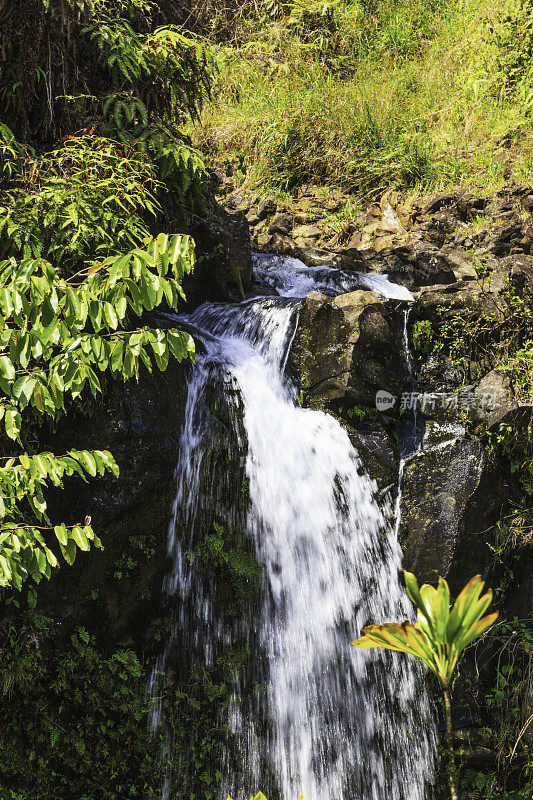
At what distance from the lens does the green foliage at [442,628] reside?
1.51 m

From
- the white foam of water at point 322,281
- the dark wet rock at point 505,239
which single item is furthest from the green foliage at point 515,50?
the white foam of water at point 322,281

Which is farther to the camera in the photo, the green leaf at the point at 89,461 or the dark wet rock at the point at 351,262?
the dark wet rock at the point at 351,262

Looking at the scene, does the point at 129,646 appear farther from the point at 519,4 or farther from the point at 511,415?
the point at 519,4

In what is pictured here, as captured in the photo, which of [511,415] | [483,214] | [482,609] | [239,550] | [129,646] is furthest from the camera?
[483,214]

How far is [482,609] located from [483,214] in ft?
23.7

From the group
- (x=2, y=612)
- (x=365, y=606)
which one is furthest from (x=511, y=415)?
(x=2, y=612)

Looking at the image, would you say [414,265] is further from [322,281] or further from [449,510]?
[449,510]

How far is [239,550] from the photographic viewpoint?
13.3 feet

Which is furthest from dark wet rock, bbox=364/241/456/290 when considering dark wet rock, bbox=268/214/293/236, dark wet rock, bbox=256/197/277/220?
dark wet rock, bbox=256/197/277/220

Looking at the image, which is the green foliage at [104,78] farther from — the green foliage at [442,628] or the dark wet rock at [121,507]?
the green foliage at [442,628]

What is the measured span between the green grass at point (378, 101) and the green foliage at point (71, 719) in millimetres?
7520

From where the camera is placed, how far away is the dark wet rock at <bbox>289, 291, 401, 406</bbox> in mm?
4719

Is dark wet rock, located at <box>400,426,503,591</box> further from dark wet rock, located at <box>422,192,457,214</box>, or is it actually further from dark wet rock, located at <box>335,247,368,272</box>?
dark wet rock, located at <box>422,192,457,214</box>

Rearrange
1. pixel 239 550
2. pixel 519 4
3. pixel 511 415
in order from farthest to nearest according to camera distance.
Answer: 1. pixel 519 4
2. pixel 511 415
3. pixel 239 550
